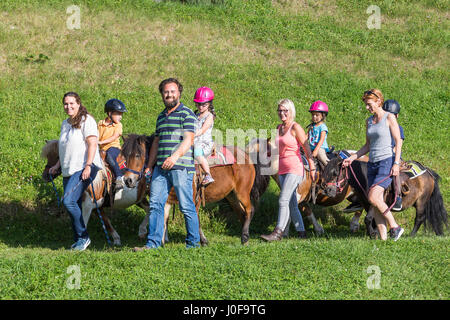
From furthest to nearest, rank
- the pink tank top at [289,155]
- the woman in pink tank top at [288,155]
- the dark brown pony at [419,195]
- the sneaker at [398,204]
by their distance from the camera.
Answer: the dark brown pony at [419,195] → the sneaker at [398,204] → the pink tank top at [289,155] → the woman in pink tank top at [288,155]

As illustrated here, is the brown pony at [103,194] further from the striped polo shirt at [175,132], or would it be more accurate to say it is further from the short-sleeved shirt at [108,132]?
the striped polo shirt at [175,132]

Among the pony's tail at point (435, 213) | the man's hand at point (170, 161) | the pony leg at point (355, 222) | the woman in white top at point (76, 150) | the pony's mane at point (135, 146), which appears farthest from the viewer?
the pony leg at point (355, 222)

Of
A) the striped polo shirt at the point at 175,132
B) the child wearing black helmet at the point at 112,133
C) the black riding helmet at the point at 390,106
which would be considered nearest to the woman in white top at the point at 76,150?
the striped polo shirt at the point at 175,132

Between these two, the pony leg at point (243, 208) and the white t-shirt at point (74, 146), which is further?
the pony leg at point (243, 208)

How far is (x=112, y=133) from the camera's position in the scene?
33.8ft

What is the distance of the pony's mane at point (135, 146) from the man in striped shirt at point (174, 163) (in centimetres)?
55

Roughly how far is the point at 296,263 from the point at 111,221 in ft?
16.4

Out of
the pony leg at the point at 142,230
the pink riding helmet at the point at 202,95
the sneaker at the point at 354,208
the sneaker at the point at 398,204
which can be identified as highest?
the pink riding helmet at the point at 202,95

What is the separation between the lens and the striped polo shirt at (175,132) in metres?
7.58

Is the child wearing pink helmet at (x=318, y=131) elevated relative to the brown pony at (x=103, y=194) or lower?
elevated

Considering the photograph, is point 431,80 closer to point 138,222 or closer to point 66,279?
point 138,222

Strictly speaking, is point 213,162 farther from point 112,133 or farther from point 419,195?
point 419,195
